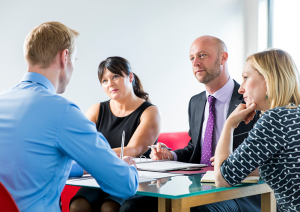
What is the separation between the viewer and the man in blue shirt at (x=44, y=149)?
91cm

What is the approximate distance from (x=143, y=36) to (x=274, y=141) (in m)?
2.57

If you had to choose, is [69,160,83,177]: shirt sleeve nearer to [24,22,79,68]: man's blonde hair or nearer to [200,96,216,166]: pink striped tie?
[24,22,79,68]: man's blonde hair

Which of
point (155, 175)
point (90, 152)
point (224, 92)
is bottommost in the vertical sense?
point (155, 175)

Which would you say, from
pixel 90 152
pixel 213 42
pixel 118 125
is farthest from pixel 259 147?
pixel 118 125

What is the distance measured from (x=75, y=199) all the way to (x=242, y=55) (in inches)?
135

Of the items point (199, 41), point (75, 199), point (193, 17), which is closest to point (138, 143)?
point (75, 199)

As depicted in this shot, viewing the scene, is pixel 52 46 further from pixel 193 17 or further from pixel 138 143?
pixel 193 17

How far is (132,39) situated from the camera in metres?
3.40

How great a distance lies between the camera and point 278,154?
1159mm

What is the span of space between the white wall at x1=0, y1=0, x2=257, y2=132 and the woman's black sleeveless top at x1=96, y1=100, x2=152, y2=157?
67 centimetres

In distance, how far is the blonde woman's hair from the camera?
1212 millimetres

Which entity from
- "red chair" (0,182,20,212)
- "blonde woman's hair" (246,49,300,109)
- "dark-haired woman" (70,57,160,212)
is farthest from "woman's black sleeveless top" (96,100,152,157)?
"red chair" (0,182,20,212)

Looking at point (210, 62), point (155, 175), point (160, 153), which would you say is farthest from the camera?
point (210, 62)

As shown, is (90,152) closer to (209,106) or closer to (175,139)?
(209,106)
